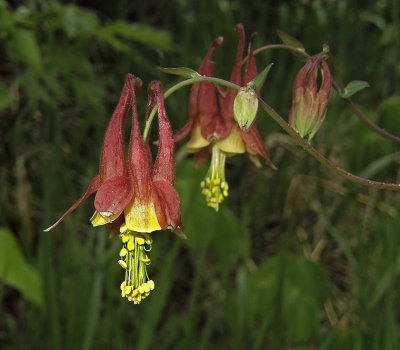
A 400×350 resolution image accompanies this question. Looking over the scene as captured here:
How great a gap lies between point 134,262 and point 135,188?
0.61 ft

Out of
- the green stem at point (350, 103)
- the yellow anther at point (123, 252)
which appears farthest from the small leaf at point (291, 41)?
the yellow anther at point (123, 252)

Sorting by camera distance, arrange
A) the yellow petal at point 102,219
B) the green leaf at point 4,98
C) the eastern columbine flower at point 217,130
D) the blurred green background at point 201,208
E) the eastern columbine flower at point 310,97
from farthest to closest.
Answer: the blurred green background at point 201,208, the green leaf at point 4,98, the eastern columbine flower at point 217,130, the eastern columbine flower at point 310,97, the yellow petal at point 102,219

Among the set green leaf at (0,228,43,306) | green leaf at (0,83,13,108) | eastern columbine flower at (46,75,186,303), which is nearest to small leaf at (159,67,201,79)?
eastern columbine flower at (46,75,186,303)

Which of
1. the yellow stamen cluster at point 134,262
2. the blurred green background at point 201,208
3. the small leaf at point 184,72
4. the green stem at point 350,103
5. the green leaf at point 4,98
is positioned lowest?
the blurred green background at point 201,208

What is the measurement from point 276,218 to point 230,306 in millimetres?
1378

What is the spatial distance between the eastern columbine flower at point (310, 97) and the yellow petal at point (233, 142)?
0.55 ft

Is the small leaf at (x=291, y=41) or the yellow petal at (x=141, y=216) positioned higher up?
the small leaf at (x=291, y=41)

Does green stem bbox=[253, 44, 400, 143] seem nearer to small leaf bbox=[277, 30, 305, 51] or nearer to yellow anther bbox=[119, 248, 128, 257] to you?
small leaf bbox=[277, 30, 305, 51]

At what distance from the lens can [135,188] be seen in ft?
4.12

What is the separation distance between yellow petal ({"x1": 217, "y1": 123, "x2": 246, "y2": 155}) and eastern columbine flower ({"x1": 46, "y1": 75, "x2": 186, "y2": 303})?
375 millimetres

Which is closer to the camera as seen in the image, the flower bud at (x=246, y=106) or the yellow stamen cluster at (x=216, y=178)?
the flower bud at (x=246, y=106)

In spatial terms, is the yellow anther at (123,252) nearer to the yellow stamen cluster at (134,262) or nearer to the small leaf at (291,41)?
the yellow stamen cluster at (134,262)

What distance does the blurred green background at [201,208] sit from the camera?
2428 mm

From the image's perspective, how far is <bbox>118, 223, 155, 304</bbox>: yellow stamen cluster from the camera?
1303mm
